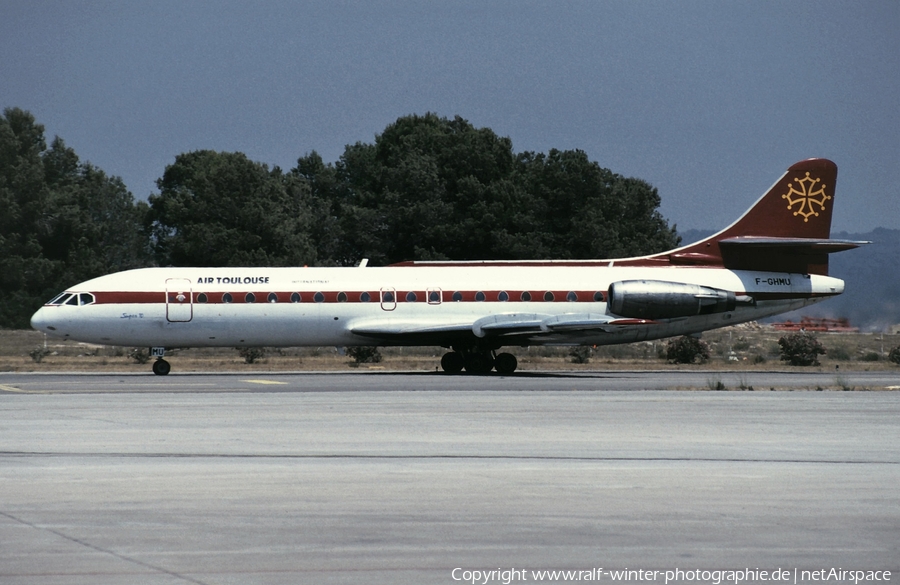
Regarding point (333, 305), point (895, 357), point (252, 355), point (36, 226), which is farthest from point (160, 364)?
point (36, 226)

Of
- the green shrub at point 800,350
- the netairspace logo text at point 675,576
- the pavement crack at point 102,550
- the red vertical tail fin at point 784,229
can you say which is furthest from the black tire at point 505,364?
the netairspace logo text at point 675,576

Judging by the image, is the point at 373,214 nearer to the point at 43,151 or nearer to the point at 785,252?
the point at 43,151

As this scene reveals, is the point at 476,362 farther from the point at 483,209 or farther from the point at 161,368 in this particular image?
the point at 483,209

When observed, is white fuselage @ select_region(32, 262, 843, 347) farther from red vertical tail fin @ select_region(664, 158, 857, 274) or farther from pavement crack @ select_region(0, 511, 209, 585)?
pavement crack @ select_region(0, 511, 209, 585)

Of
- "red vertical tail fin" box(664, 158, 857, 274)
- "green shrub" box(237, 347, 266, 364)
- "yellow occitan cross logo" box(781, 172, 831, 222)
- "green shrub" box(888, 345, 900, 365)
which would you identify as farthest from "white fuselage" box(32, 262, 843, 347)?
"green shrub" box(888, 345, 900, 365)

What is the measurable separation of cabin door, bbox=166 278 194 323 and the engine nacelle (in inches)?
515

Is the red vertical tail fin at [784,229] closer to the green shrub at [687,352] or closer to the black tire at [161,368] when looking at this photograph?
the green shrub at [687,352]

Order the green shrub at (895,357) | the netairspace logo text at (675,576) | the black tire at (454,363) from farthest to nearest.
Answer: the green shrub at (895,357) < the black tire at (454,363) < the netairspace logo text at (675,576)

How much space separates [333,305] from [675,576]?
30.0 m

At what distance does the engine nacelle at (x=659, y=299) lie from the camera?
123 ft

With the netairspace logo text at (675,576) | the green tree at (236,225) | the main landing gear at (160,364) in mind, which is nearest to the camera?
the netairspace logo text at (675,576)

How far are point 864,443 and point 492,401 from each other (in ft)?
31.7

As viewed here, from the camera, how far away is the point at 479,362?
128ft

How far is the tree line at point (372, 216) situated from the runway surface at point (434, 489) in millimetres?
58453
